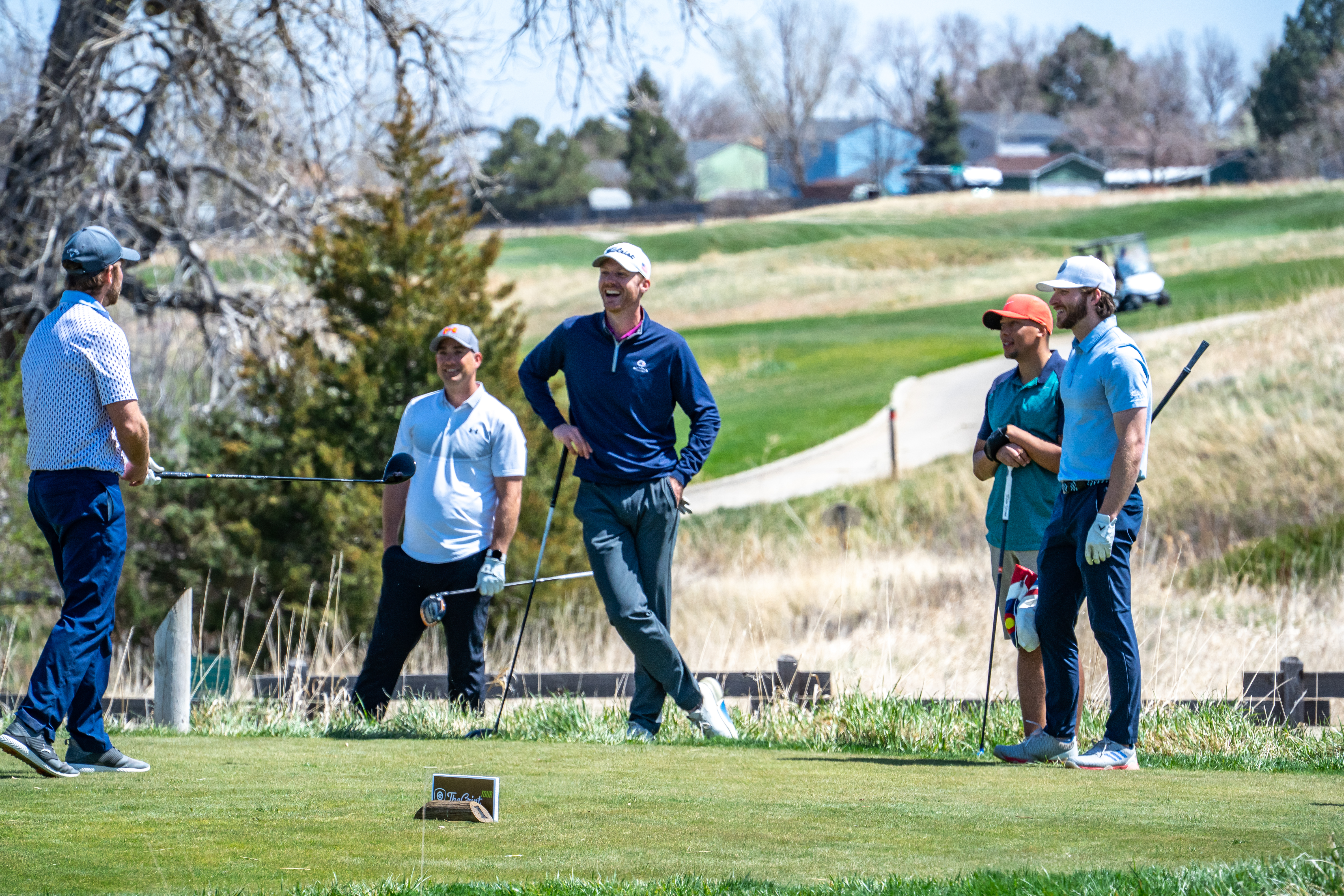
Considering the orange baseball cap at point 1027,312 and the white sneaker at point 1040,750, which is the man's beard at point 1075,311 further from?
the white sneaker at point 1040,750

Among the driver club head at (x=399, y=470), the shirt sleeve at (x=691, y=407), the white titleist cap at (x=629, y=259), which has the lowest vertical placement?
the driver club head at (x=399, y=470)

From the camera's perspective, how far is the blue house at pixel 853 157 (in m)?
109

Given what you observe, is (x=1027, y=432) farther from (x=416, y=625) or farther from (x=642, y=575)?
(x=416, y=625)

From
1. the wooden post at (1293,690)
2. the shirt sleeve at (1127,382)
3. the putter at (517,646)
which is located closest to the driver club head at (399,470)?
the putter at (517,646)

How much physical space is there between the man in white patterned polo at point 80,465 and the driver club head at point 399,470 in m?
1.26

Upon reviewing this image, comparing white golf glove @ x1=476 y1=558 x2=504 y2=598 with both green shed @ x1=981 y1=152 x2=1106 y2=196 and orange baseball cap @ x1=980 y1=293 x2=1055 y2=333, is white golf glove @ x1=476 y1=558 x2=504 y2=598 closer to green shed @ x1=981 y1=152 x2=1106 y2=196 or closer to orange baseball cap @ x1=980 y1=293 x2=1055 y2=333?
orange baseball cap @ x1=980 y1=293 x2=1055 y2=333

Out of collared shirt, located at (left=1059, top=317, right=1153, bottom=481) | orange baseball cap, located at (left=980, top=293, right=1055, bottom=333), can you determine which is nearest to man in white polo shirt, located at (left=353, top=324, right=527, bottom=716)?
orange baseball cap, located at (left=980, top=293, right=1055, bottom=333)

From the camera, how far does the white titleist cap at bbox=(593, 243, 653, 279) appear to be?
23.5ft

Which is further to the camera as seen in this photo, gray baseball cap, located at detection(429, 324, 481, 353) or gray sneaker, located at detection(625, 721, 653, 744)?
gray baseball cap, located at detection(429, 324, 481, 353)

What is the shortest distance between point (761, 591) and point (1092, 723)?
959 cm

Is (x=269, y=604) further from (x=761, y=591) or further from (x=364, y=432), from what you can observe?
(x=761, y=591)

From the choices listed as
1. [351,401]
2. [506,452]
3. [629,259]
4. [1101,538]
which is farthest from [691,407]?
[351,401]

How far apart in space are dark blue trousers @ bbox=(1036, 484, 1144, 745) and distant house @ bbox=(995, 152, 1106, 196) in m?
96.8

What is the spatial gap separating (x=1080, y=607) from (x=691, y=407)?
214cm
